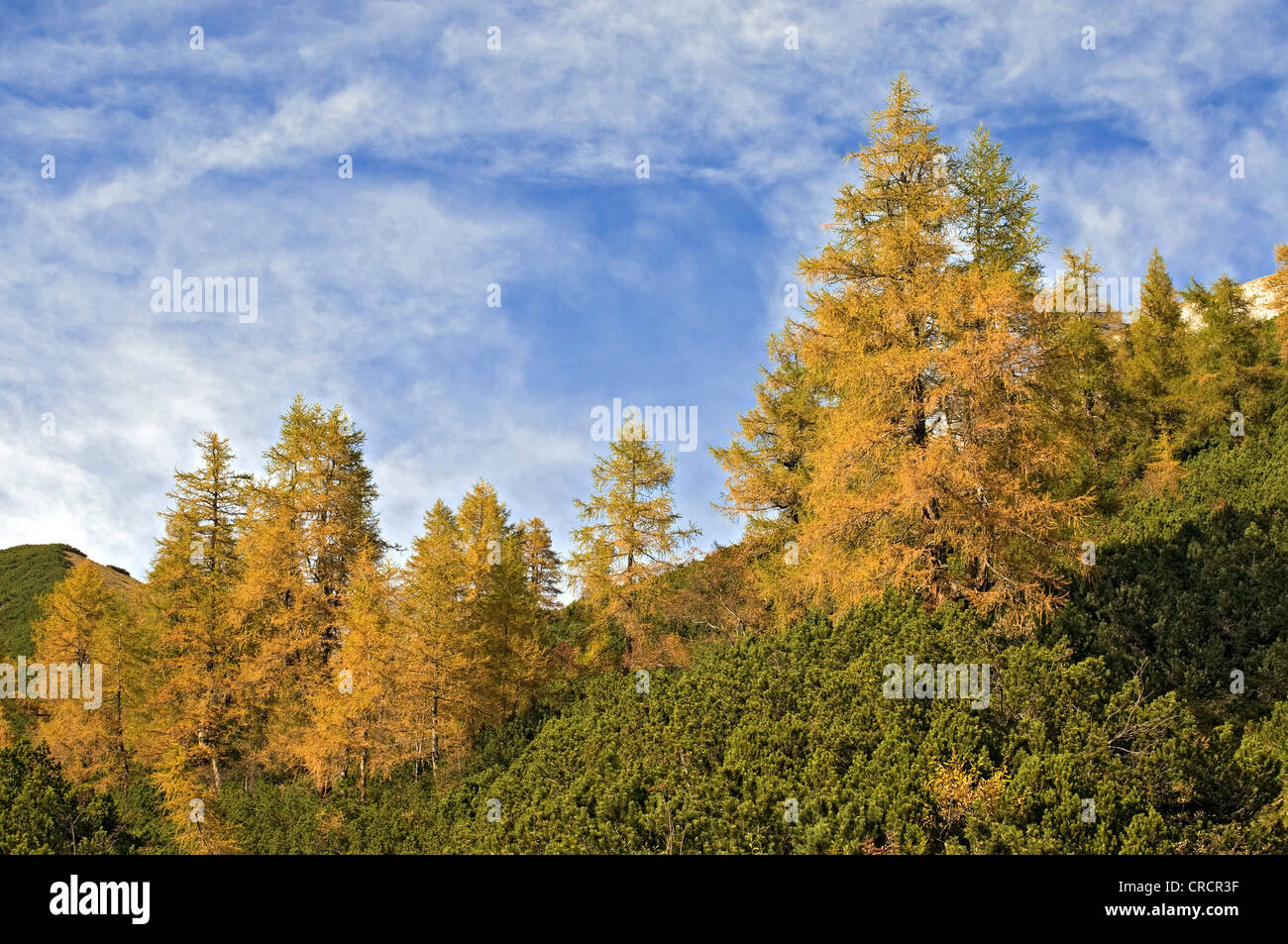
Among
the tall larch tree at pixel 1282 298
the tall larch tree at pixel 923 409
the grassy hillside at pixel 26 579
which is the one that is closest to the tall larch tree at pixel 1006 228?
the tall larch tree at pixel 923 409

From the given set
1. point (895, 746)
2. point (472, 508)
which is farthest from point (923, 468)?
point (472, 508)

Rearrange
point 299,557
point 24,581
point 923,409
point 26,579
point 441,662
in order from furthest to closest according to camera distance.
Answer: point 26,579
point 24,581
point 299,557
point 441,662
point 923,409

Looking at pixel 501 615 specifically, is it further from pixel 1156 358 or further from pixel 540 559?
pixel 1156 358

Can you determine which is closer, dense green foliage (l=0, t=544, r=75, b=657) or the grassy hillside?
dense green foliage (l=0, t=544, r=75, b=657)

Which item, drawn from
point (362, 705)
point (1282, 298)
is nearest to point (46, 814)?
point (362, 705)

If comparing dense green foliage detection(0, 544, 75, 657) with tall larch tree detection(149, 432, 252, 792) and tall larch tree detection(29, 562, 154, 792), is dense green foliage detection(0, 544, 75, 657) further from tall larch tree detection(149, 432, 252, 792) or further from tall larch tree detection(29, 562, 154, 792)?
tall larch tree detection(149, 432, 252, 792)

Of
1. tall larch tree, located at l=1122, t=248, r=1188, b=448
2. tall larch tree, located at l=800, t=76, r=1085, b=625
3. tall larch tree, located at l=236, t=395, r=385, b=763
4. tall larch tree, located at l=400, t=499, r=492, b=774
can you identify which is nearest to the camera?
tall larch tree, located at l=800, t=76, r=1085, b=625

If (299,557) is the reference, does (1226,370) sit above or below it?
above

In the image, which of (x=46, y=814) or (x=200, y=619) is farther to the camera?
(x=200, y=619)

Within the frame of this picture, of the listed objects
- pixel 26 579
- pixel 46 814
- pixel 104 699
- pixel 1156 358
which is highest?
pixel 1156 358

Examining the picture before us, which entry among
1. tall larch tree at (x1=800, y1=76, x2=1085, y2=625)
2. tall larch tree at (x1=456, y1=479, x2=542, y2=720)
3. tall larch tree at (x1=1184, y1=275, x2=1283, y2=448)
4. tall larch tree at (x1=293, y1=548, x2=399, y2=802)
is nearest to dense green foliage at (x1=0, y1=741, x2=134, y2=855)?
tall larch tree at (x1=293, y1=548, x2=399, y2=802)

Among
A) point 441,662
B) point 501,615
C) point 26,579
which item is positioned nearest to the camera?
point 441,662
